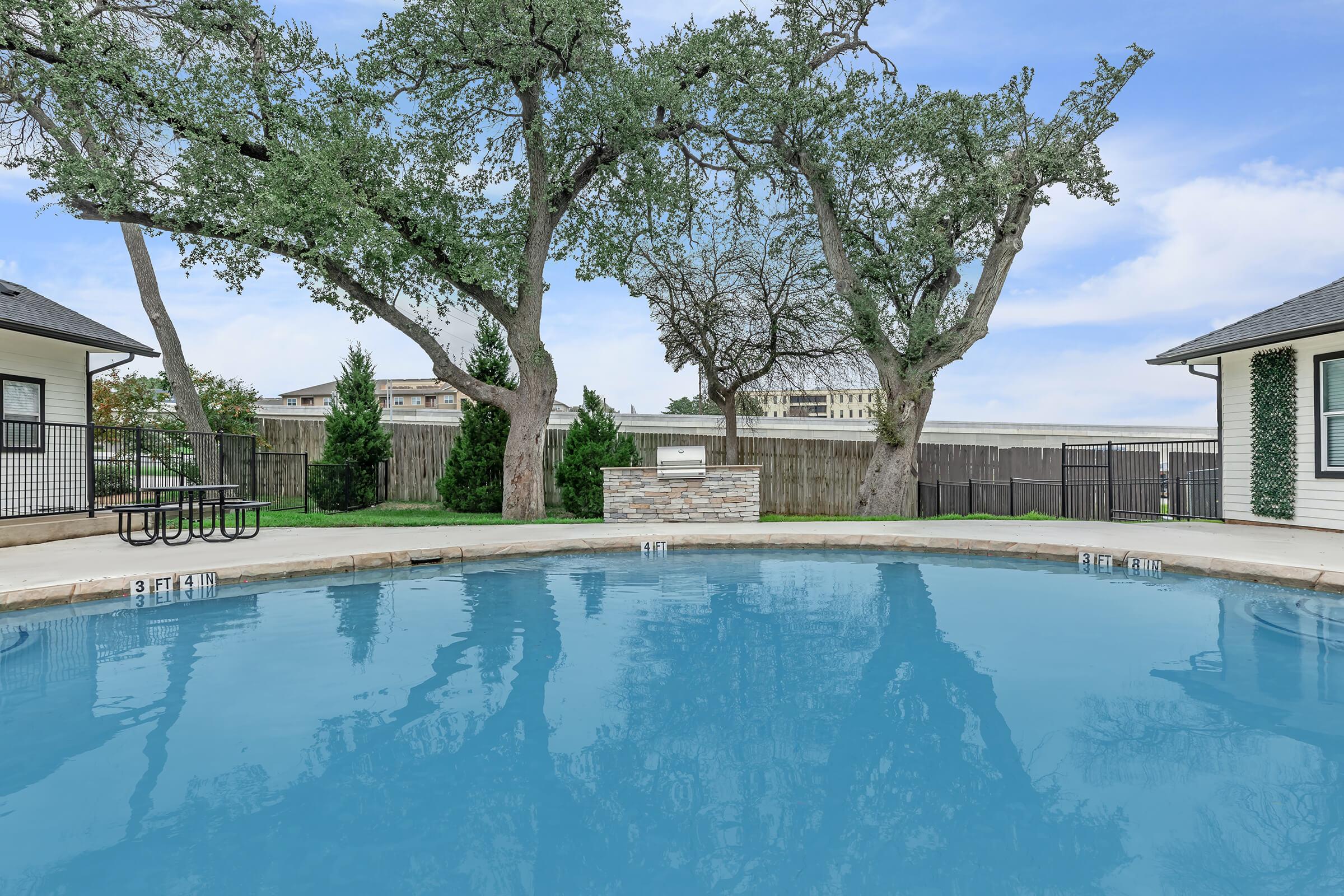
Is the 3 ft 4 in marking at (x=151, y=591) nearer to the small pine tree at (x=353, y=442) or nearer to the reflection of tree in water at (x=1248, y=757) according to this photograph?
the reflection of tree in water at (x=1248, y=757)

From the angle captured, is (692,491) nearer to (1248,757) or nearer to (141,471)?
(1248,757)

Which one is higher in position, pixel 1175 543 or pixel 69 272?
pixel 69 272

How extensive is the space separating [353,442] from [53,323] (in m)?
5.07

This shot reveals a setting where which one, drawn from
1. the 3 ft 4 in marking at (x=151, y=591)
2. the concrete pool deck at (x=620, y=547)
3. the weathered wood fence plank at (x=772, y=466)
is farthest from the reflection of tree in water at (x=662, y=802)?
the weathered wood fence plank at (x=772, y=466)

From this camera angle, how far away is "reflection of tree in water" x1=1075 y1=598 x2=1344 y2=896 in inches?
86.0

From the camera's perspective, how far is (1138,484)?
594 inches

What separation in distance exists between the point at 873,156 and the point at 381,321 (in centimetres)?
922

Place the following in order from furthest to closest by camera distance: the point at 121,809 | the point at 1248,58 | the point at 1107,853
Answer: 1. the point at 1248,58
2. the point at 121,809
3. the point at 1107,853

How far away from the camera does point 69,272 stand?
14047mm

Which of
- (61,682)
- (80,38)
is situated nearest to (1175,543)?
(61,682)

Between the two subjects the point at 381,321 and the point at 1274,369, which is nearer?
the point at 1274,369

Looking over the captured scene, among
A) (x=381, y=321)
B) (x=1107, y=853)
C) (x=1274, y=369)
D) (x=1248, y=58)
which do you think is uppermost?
(x=1248, y=58)

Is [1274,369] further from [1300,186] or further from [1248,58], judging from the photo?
[1248,58]

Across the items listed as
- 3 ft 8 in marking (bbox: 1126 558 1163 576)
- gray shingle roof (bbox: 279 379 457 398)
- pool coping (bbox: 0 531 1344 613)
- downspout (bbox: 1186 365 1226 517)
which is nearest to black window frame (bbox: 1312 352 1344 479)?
downspout (bbox: 1186 365 1226 517)
